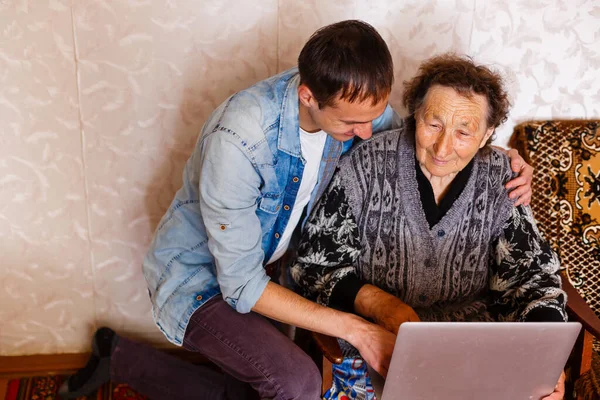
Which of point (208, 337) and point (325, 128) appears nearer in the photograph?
point (325, 128)

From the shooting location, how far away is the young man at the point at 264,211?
141 centimetres

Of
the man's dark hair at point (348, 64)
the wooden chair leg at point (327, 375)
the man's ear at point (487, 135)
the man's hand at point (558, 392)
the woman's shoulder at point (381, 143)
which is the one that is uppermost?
the man's dark hair at point (348, 64)

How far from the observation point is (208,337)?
5.36ft

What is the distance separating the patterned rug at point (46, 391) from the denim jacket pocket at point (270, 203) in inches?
39.5

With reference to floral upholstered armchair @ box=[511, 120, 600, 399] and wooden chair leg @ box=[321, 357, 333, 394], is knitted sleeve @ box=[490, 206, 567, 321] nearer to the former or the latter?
floral upholstered armchair @ box=[511, 120, 600, 399]

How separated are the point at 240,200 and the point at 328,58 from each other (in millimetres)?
385

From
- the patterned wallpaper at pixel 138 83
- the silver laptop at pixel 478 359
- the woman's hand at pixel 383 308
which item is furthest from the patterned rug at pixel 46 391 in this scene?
the silver laptop at pixel 478 359

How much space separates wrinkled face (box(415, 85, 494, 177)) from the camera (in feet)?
5.40

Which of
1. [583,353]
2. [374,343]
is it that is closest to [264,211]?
[374,343]

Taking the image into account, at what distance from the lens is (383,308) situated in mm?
1671

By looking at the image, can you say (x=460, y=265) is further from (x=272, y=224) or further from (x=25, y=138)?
(x=25, y=138)

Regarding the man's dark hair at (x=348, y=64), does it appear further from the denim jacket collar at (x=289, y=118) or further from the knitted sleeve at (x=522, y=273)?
the knitted sleeve at (x=522, y=273)

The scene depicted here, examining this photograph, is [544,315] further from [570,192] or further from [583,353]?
[570,192]

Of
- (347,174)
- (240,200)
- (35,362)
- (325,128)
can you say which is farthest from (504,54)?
(35,362)
